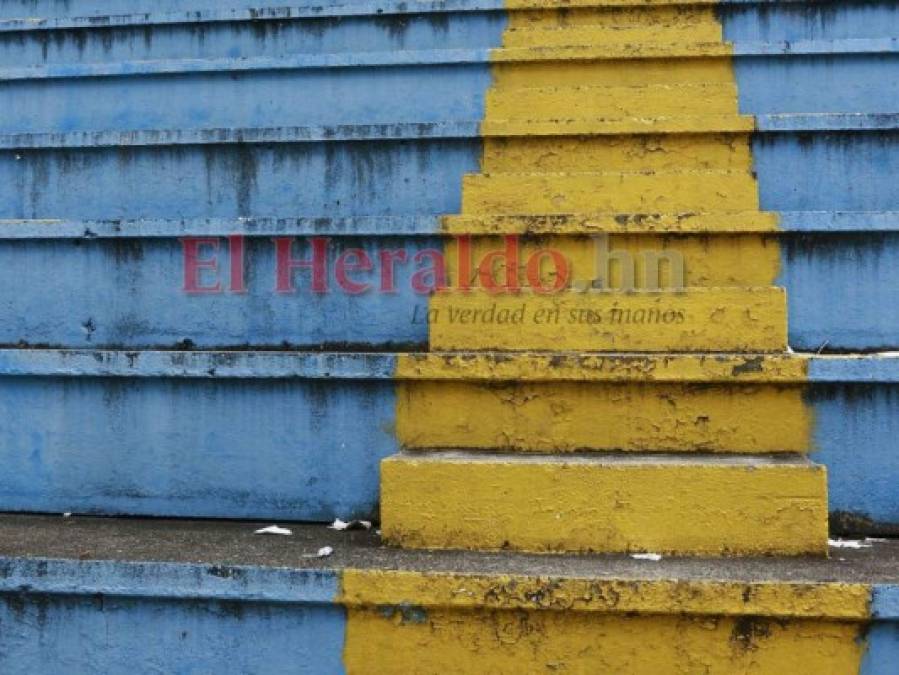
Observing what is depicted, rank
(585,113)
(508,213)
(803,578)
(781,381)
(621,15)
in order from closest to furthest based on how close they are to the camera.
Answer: (803,578), (781,381), (508,213), (585,113), (621,15)

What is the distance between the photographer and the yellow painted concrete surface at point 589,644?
72.4 inches

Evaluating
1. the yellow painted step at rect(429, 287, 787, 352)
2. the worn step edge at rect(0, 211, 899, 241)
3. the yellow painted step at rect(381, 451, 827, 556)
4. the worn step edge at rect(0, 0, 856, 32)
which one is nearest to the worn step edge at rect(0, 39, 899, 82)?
the worn step edge at rect(0, 0, 856, 32)

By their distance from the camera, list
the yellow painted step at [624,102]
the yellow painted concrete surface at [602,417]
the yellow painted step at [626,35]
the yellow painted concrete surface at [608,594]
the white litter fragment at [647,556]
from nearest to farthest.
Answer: the yellow painted concrete surface at [608,594], the white litter fragment at [647,556], the yellow painted concrete surface at [602,417], the yellow painted step at [624,102], the yellow painted step at [626,35]

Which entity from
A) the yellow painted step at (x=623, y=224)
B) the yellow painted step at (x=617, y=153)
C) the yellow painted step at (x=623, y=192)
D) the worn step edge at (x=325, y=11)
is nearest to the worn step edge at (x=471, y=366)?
the yellow painted step at (x=623, y=224)

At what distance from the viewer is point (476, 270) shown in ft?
8.95

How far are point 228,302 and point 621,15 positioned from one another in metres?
2.40

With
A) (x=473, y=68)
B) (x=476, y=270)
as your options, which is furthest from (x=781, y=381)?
(x=473, y=68)

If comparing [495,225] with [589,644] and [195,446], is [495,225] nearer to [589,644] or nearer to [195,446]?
[195,446]

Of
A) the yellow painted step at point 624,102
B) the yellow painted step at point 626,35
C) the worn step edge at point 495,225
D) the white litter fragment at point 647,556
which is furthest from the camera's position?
the yellow painted step at point 626,35

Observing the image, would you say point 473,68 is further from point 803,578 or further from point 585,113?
point 803,578

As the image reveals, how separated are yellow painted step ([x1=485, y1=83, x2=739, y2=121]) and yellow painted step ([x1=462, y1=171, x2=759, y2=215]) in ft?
1.96

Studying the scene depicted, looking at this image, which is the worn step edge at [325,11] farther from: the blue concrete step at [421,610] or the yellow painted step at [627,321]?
the blue concrete step at [421,610]

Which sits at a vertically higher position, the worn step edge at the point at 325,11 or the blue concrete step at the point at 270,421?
the worn step edge at the point at 325,11

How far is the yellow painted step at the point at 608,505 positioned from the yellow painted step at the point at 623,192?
42.7 inches
